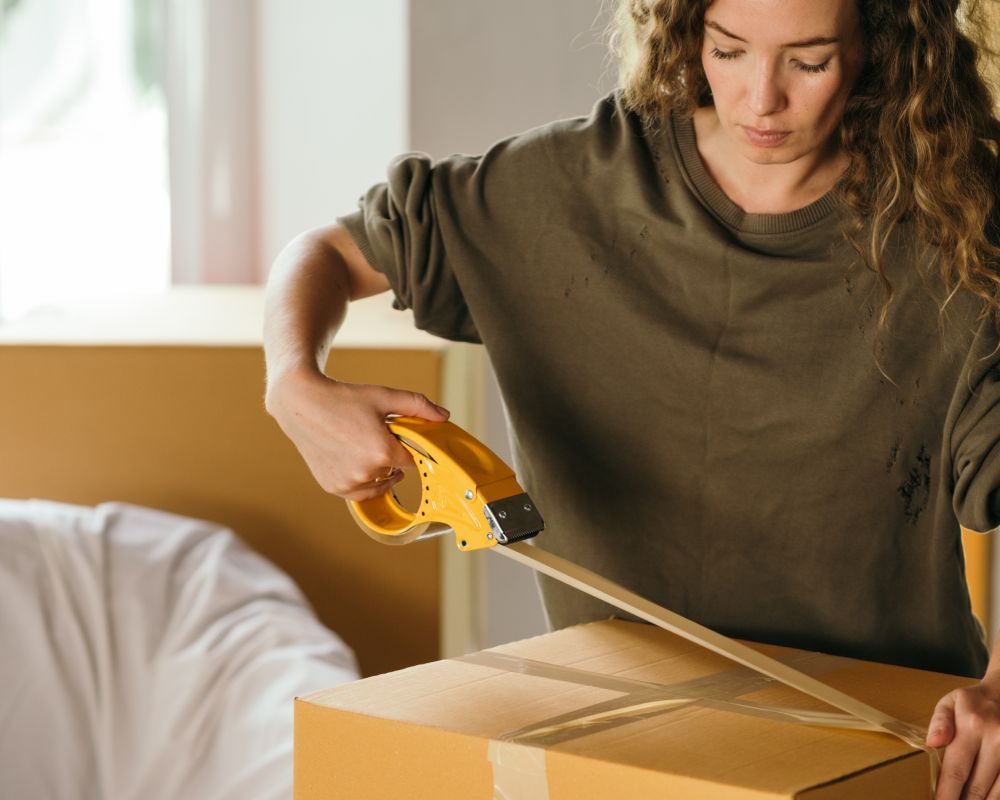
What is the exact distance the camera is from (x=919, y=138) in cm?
96

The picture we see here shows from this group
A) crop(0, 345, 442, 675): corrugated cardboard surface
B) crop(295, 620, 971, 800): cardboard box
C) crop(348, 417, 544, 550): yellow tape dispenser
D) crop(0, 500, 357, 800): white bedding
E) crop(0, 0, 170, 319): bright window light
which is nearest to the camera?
crop(295, 620, 971, 800): cardboard box

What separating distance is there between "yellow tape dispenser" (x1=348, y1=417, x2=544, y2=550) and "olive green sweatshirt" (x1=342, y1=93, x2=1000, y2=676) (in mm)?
273

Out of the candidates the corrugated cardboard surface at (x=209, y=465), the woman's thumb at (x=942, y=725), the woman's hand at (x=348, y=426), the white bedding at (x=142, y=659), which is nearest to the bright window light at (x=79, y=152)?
the corrugated cardboard surface at (x=209, y=465)

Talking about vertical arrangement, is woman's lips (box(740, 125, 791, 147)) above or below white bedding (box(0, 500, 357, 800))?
above

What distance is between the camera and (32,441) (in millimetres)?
1776

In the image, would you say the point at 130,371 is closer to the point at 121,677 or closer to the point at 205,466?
the point at 205,466

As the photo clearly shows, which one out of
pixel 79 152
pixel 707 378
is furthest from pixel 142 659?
pixel 79 152

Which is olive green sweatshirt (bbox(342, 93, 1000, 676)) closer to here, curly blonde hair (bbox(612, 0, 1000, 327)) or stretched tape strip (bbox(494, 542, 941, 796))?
curly blonde hair (bbox(612, 0, 1000, 327))

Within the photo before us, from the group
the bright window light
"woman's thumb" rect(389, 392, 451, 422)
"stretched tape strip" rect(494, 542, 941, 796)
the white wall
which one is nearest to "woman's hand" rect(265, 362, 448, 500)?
"woman's thumb" rect(389, 392, 451, 422)

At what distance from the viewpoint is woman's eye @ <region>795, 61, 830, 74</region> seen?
916 mm

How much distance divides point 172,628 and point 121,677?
8 centimetres

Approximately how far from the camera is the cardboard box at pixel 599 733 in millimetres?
A: 657

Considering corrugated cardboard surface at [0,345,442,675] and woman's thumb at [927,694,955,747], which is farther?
corrugated cardboard surface at [0,345,442,675]

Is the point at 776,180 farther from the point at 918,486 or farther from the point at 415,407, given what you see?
the point at 415,407
